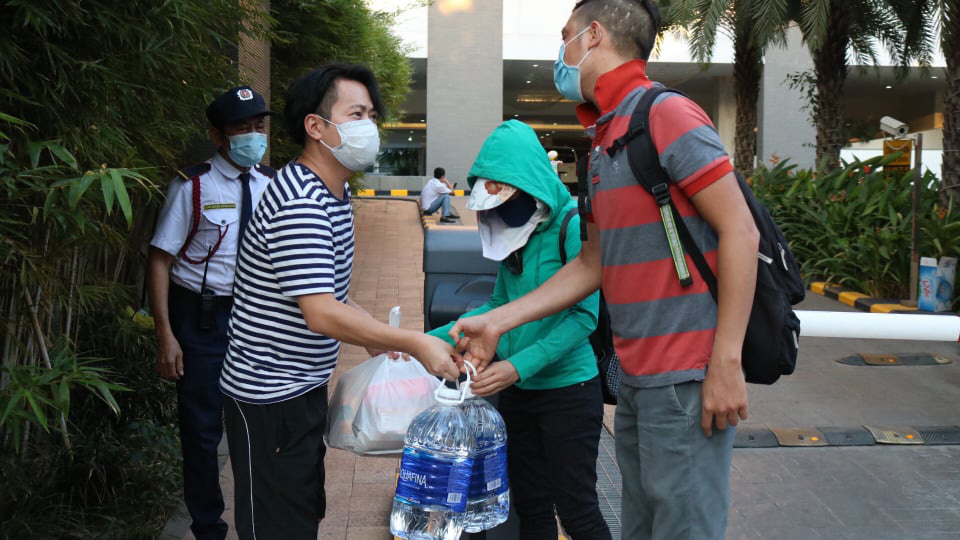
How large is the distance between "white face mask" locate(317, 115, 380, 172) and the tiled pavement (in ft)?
6.77

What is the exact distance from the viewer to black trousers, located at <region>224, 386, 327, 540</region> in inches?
98.9

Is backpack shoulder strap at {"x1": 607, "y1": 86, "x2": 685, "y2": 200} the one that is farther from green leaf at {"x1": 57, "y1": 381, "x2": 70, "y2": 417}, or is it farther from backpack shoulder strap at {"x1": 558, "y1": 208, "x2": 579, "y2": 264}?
green leaf at {"x1": 57, "y1": 381, "x2": 70, "y2": 417}

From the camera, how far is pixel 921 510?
4.44m

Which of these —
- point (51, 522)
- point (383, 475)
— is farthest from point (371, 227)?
point (51, 522)

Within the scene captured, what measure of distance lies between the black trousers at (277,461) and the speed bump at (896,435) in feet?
13.8

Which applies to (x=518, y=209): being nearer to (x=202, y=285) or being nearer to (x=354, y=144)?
(x=354, y=144)

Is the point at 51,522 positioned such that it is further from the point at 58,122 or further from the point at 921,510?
the point at 921,510

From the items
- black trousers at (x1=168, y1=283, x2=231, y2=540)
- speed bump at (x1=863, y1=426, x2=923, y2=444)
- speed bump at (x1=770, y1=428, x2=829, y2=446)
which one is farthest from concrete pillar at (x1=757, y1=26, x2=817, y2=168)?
black trousers at (x1=168, y1=283, x2=231, y2=540)

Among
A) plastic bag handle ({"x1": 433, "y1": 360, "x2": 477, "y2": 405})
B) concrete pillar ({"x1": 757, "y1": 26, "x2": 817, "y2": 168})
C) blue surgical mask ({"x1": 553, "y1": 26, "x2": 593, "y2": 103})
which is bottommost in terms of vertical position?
plastic bag handle ({"x1": 433, "y1": 360, "x2": 477, "y2": 405})

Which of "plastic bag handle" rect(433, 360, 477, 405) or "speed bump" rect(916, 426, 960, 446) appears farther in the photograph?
"speed bump" rect(916, 426, 960, 446)

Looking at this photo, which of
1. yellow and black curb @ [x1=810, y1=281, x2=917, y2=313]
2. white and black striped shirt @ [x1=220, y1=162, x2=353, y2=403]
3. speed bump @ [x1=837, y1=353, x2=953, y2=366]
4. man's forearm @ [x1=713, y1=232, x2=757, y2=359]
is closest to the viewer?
man's forearm @ [x1=713, y1=232, x2=757, y2=359]

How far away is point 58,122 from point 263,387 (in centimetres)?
103

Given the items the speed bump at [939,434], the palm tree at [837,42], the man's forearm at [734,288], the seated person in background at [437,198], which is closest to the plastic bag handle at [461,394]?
the man's forearm at [734,288]

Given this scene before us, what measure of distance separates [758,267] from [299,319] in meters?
1.23
